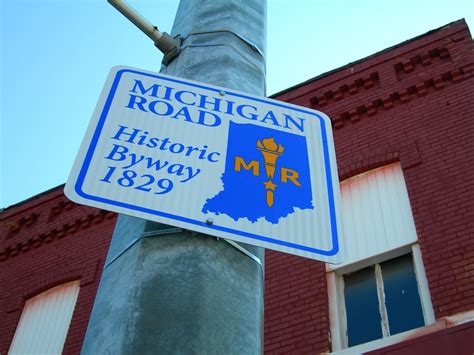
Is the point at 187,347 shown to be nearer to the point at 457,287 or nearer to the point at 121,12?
the point at 121,12

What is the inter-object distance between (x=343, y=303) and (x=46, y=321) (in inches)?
223

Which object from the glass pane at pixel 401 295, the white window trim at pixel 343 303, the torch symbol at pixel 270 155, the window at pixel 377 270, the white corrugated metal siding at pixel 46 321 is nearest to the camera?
the torch symbol at pixel 270 155

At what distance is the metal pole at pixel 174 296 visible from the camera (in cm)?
189

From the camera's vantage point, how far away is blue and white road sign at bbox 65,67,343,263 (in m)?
2.37

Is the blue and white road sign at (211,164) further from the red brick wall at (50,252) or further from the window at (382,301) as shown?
the red brick wall at (50,252)

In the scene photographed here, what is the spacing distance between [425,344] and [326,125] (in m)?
4.51

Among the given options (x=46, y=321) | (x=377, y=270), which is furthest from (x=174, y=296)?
(x=46, y=321)

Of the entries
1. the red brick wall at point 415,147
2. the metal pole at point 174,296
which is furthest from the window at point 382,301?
the metal pole at point 174,296

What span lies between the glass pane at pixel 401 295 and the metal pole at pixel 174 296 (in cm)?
608

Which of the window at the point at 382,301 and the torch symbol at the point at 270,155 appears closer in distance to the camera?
the torch symbol at the point at 270,155

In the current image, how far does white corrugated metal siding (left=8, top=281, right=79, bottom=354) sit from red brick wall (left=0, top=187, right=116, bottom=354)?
5.2 inches

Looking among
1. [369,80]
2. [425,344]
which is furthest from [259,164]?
[369,80]

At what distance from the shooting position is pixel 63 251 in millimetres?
12805

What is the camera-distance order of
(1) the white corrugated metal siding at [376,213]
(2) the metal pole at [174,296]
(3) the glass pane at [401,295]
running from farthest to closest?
(1) the white corrugated metal siding at [376,213] < (3) the glass pane at [401,295] < (2) the metal pole at [174,296]
